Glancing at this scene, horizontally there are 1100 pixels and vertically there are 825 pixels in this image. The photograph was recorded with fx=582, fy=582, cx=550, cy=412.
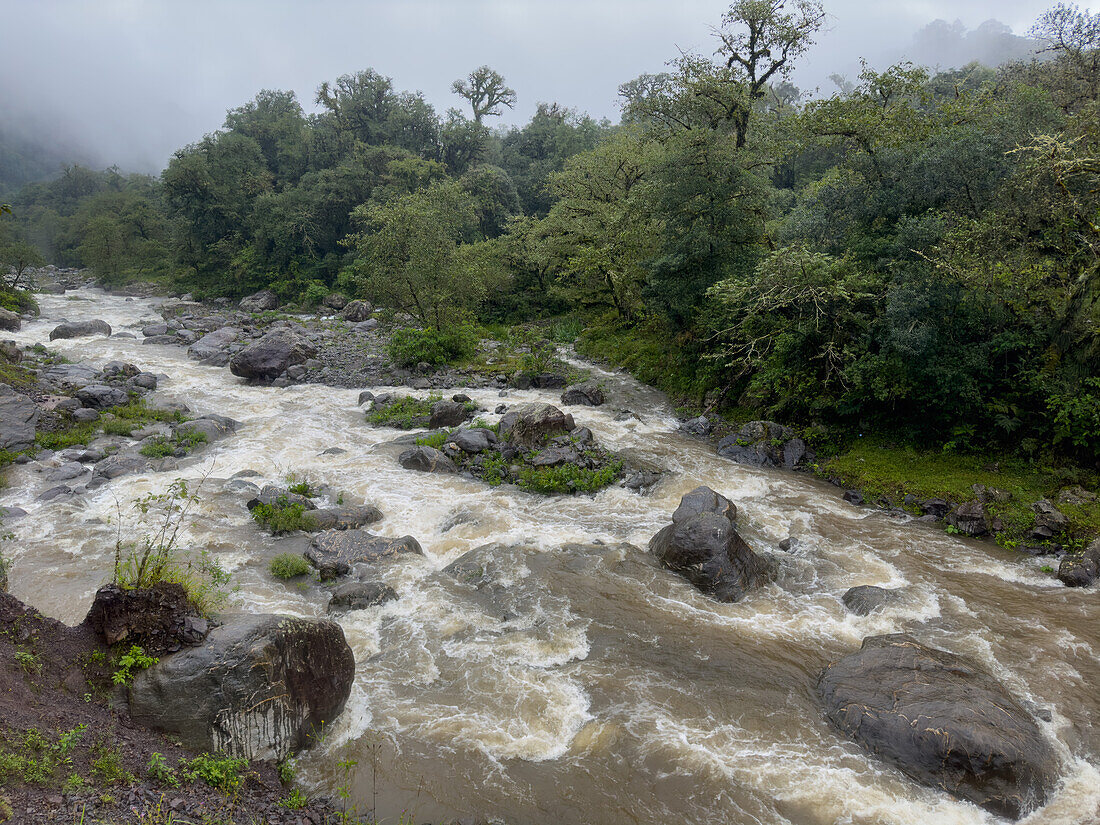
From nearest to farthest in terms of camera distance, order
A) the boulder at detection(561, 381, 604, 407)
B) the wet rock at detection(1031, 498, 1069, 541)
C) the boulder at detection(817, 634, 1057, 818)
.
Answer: the boulder at detection(817, 634, 1057, 818) → the wet rock at detection(1031, 498, 1069, 541) → the boulder at detection(561, 381, 604, 407)

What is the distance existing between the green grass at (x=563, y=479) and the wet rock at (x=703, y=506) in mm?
3149

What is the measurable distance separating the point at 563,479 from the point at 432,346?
45.1 ft

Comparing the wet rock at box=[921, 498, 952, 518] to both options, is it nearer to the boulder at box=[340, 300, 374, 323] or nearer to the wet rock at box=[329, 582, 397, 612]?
the wet rock at box=[329, 582, 397, 612]

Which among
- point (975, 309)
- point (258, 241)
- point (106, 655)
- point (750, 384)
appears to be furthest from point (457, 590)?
point (258, 241)

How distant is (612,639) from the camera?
415 inches

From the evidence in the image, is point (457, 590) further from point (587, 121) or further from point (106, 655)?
point (587, 121)

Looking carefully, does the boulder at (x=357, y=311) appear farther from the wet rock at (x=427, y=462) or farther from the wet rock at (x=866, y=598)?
the wet rock at (x=866, y=598)

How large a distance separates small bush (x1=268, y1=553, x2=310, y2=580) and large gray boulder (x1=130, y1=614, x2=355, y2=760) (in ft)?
13.9

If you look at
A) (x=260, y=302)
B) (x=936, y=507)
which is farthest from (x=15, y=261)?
(x=936, y=507)

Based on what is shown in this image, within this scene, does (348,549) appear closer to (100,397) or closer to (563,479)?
(563,479)

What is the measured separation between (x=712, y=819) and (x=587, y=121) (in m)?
67.7

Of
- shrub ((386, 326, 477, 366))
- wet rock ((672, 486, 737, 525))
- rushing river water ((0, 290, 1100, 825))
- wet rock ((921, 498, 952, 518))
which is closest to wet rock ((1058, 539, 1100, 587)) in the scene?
rushing river water ((0, 290, 1100, 825))

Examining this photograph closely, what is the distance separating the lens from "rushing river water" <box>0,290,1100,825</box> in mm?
7555

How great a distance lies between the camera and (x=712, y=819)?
7.21 metres
